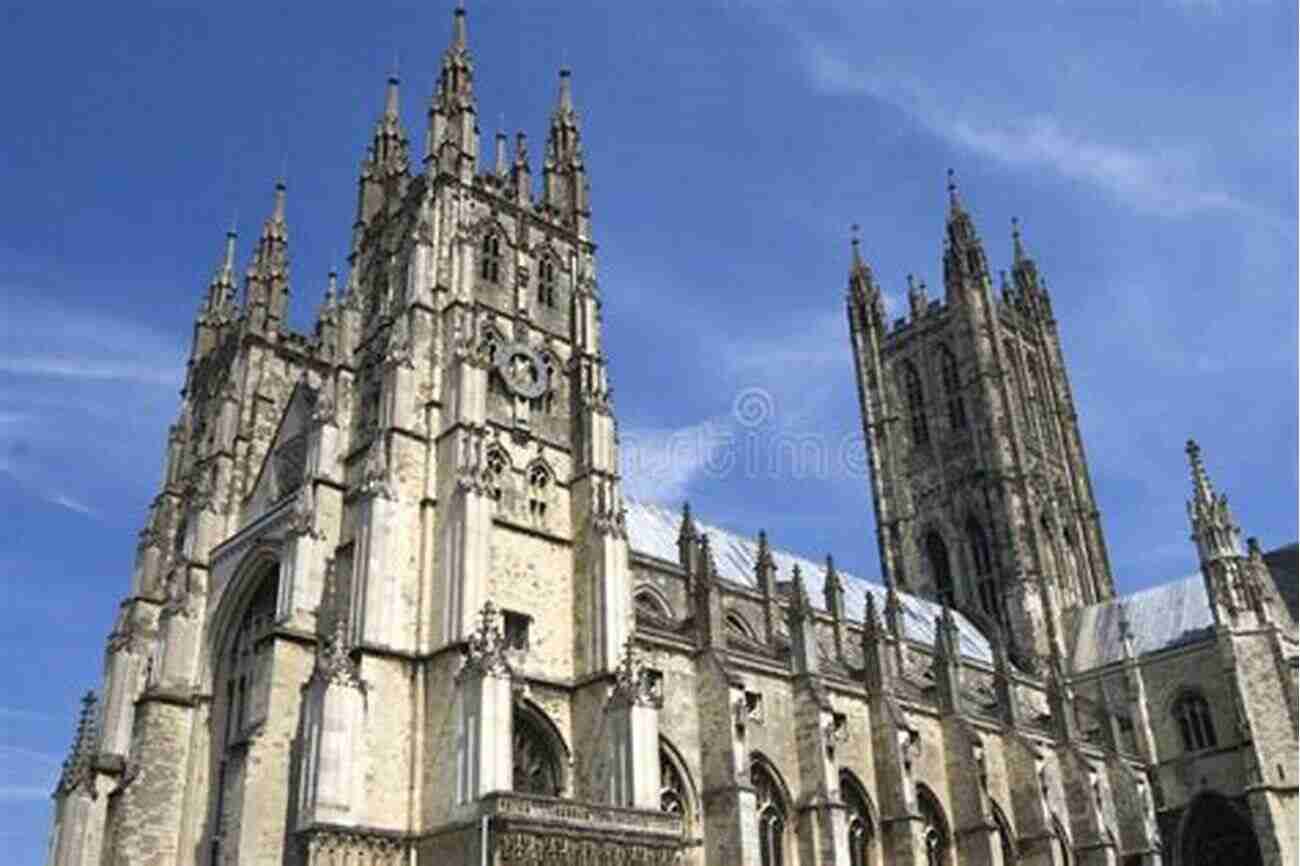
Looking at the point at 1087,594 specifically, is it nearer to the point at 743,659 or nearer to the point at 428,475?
the point at 743,659

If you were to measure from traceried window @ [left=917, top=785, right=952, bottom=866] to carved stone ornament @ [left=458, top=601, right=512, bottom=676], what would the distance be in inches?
711

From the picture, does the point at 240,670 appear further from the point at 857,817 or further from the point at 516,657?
the point at 857,817

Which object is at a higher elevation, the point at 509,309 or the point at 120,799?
the point at 509,309

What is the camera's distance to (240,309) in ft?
154

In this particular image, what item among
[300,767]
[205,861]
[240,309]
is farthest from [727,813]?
[240,309]

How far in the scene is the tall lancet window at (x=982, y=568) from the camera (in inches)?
2405

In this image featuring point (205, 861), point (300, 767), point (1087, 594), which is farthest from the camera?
point (1087, 594)

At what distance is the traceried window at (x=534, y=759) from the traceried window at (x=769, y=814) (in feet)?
20.5

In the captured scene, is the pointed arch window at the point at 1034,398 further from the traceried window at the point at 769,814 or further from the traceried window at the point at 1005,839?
the traceried window at the point at 769,814

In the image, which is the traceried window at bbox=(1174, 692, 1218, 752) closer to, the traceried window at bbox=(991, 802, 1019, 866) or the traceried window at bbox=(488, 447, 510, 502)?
the traceried window at bbox=(991, 802, 1019, 866)

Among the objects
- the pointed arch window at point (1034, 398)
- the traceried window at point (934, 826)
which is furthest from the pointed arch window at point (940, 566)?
the traceried window at point (934, 826)

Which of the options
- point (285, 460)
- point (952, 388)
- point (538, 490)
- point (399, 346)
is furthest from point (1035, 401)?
point (285, 460)

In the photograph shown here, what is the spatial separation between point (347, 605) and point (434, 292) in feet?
33.4

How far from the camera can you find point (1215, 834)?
49.1 meters
